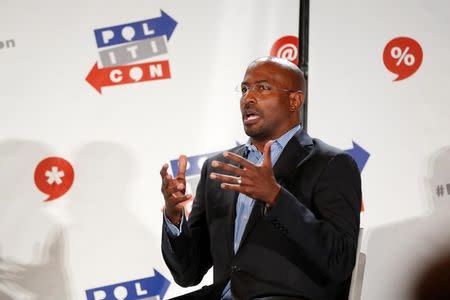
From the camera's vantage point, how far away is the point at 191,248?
226 cm

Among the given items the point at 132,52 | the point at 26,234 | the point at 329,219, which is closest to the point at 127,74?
the point at 132,52

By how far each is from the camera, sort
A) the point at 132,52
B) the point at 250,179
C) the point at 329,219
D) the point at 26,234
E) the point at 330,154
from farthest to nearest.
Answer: the point at 132,52
the point at 26,234
the point at 330,154
the point at 329,219
the point at 250,179

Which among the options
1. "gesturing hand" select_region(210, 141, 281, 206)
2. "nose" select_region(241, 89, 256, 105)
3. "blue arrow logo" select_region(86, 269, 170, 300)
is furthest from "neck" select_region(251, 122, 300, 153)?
"blue arrow logo" select_region(86, 269, 170, 300)

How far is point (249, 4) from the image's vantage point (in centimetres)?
327

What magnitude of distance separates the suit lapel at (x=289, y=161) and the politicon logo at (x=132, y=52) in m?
1.24

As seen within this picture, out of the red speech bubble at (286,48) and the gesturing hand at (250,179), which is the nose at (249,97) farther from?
the red speech bubble at (286,48)

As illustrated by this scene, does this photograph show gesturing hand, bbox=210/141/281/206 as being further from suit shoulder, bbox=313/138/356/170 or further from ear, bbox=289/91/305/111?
ear, bbox=289/91/305/111

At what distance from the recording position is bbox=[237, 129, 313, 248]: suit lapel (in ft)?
6.81

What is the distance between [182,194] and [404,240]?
1.70m

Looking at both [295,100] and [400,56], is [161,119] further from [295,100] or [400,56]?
[400,56]

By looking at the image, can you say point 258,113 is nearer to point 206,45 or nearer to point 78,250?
point 206,45

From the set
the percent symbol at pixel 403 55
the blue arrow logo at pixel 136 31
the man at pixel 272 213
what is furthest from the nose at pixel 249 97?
the percent symbol at pixel 403 55

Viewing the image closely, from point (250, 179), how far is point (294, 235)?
0.23 meters

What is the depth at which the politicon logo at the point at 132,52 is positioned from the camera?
3188 millimetres
